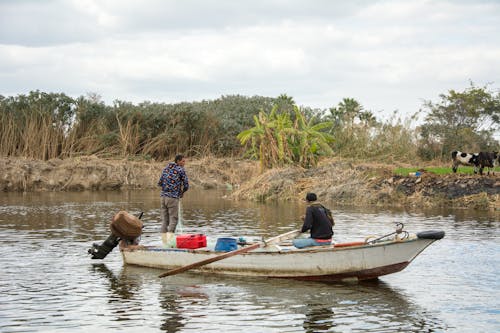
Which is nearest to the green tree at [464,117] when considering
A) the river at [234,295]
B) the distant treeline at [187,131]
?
the distant treeline at [187,131]

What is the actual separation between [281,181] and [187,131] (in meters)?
16.2

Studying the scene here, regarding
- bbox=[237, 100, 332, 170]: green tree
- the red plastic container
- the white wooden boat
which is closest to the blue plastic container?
the white wooden boat

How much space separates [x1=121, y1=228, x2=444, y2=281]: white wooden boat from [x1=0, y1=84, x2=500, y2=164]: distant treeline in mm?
20284

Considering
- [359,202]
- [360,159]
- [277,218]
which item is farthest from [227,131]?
[277,218]

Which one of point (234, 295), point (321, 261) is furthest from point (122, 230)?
point (321, 261)

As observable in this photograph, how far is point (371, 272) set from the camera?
13.4 m

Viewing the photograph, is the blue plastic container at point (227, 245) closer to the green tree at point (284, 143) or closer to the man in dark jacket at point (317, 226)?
the man in dark jacket at point (317, 226)

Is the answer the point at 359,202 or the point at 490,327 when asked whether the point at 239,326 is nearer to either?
the point at 490,327

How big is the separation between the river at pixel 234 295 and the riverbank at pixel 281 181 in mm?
7139

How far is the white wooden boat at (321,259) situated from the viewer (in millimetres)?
13062

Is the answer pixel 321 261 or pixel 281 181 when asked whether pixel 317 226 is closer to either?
pixel 321 261

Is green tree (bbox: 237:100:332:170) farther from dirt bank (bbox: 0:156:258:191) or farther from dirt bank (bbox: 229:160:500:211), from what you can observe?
dirt bank (bbox: 0:156:258:191)

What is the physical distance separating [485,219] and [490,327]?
13.6 meters

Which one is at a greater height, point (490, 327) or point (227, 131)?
point (227, 131)
